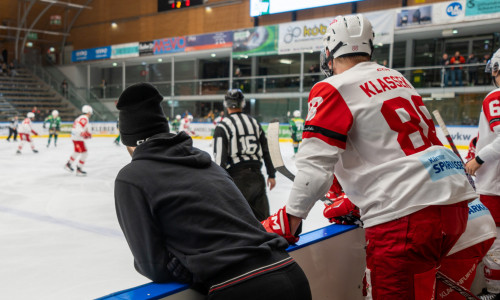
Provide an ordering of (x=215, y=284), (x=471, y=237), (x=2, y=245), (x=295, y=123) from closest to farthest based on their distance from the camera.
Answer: (x=215, y=284), (x=471, y=237), (x=2, y=245), (x=295, y=123)

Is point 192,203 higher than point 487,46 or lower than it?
lower

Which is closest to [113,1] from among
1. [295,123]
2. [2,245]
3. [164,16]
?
[164,16]

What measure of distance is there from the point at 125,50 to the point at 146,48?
155 centimetres

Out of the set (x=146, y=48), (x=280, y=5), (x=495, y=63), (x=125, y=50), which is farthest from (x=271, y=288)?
(x=125, y=50)

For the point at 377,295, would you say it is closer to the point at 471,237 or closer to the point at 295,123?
the point at 471,237

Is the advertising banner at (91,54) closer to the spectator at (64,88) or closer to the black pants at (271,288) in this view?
the spectator at (64,88)

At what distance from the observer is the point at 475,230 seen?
5.27 ft

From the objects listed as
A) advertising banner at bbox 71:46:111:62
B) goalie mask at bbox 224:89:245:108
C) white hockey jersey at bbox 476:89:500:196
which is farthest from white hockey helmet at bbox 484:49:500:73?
advertising banner at bbox 71:46:111:62

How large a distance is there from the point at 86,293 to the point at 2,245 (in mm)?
1557

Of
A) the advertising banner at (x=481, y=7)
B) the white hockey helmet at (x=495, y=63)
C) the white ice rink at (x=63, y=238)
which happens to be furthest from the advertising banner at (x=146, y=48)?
the white hockey helmet at (x=495, y=63)

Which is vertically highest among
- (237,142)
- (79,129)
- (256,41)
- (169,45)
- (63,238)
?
(169,45)

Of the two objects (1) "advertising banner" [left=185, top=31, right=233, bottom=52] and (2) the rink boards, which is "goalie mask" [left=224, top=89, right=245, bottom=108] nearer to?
(2) the rink boards

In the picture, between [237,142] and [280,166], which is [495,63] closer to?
[280,166]

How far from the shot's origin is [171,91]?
22344 mm
